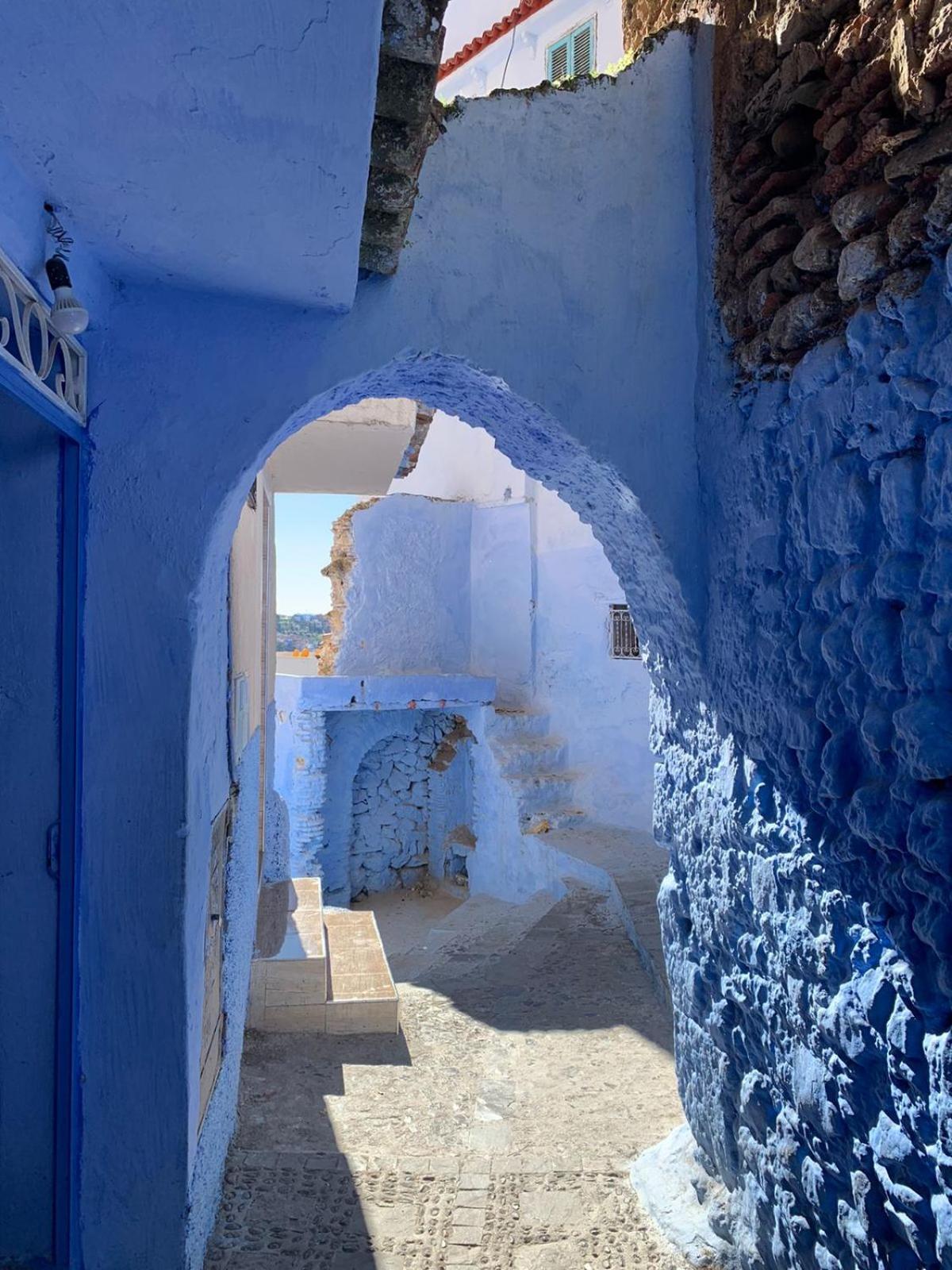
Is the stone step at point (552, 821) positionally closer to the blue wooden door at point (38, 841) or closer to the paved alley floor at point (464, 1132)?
the paved alley floor at point (464, 1132)

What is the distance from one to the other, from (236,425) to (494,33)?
40.3 ft

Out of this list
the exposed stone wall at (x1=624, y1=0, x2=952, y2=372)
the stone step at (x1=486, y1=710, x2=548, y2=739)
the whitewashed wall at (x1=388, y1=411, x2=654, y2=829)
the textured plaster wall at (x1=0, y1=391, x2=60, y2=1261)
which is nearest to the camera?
the exposed stone wall at (x1=624, y1=0, x2=952, y2=372)

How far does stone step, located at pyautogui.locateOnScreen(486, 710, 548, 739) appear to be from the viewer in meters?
11.0

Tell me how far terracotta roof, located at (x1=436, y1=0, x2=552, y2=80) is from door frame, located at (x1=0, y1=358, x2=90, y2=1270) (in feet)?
38.1

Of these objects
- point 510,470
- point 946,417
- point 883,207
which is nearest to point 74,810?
point 946,417

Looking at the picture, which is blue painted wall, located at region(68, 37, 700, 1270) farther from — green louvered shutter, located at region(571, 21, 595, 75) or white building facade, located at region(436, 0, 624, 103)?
green louvered shutter, located at region(571, 21, 595, 75)

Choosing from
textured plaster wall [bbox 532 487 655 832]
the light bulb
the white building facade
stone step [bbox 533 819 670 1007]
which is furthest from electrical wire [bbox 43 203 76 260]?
the white building facade

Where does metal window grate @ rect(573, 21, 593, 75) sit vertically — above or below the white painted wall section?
above

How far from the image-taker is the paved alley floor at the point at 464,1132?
2812mm

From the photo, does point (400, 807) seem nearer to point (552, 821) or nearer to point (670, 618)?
point (552, 821)

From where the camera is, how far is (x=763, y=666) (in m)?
2.33

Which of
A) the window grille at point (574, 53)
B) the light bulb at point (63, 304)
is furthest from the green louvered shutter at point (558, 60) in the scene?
the light bulb at point (63, 304)

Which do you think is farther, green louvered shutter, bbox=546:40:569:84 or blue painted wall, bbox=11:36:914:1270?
green louvered shutter, bbox=546:40:569:84

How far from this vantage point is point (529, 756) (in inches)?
413
